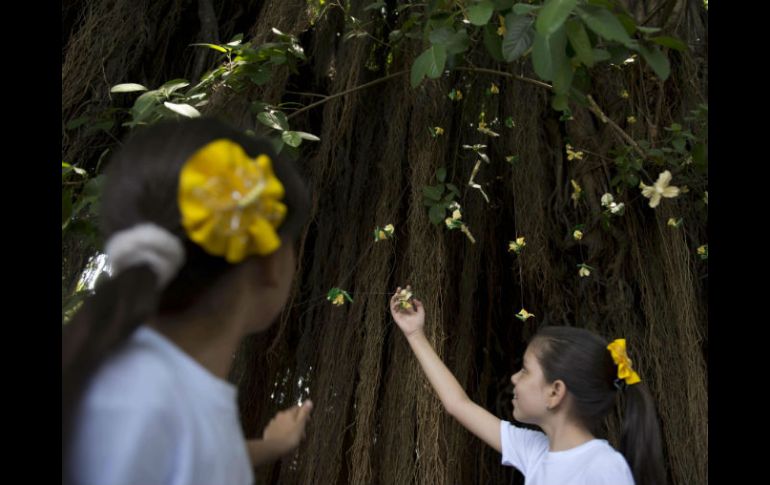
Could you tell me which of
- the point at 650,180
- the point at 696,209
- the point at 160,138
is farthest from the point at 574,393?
the point at 160,138

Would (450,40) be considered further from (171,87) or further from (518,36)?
(171,87)

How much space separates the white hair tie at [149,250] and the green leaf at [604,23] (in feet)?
2.56

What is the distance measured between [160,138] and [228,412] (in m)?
0.31

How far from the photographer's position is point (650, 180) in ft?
6.02

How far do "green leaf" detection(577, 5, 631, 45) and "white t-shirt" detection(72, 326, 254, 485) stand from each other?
32.3 inches

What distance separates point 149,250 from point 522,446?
3.22 ft

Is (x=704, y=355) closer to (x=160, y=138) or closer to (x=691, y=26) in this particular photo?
(x=691, y=26)

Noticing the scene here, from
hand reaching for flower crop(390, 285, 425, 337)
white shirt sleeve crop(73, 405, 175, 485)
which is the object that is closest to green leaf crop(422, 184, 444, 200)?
hand reaching for flower crop(390, 285, 425, 337)

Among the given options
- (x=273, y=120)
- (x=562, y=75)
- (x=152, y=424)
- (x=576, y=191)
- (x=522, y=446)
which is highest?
(x=562, y=75)

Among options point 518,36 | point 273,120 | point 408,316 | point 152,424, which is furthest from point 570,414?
point 152,424

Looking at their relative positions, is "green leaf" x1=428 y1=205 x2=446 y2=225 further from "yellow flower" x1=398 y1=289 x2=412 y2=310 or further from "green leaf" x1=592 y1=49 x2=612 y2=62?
"green leaf" x1=592 y1=49 x2=612 y2=62

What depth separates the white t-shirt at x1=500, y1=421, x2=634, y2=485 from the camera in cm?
133

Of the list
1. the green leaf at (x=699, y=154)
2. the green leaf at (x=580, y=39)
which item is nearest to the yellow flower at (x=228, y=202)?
the green leaf at (x=580, y=39)

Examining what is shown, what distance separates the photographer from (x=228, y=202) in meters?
0.76
